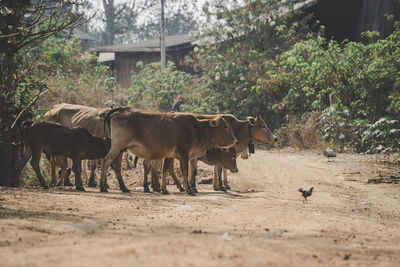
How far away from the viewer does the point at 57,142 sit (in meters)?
10.3

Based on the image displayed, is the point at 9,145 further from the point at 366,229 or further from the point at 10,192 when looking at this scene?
the point at 366,229

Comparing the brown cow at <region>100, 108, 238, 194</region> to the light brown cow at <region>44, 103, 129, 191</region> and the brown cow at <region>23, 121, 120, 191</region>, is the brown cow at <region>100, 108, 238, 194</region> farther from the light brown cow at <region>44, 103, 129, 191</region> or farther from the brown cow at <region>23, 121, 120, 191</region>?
the light brown cow at <region>44, 103, 129, 191</region>

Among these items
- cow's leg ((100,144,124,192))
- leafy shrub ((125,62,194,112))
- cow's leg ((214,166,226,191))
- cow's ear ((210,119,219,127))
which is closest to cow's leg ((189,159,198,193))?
cow's leg ((214,166,226,191))

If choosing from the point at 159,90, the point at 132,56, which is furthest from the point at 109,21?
the point at 159,90

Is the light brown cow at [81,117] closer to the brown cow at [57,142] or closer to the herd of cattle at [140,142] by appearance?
the herd of cattle at [140,142]

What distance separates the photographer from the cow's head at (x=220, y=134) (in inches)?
450

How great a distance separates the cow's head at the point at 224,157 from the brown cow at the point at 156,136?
68cm

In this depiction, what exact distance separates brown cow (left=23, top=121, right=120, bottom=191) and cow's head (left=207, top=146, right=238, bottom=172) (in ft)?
8.60

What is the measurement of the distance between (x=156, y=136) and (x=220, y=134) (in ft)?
5.41

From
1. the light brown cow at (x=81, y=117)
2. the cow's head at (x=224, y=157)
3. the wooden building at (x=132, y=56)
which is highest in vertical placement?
the wooden building at (x=132, y=56)

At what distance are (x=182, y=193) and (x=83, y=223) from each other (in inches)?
195

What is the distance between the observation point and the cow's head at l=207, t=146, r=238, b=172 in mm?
11773

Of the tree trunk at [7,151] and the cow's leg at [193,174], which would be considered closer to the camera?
the tree trunk at [7,151]

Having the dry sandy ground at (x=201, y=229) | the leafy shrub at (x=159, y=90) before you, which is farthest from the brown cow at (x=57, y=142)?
the leafy shrub at (x=159, y=90)
